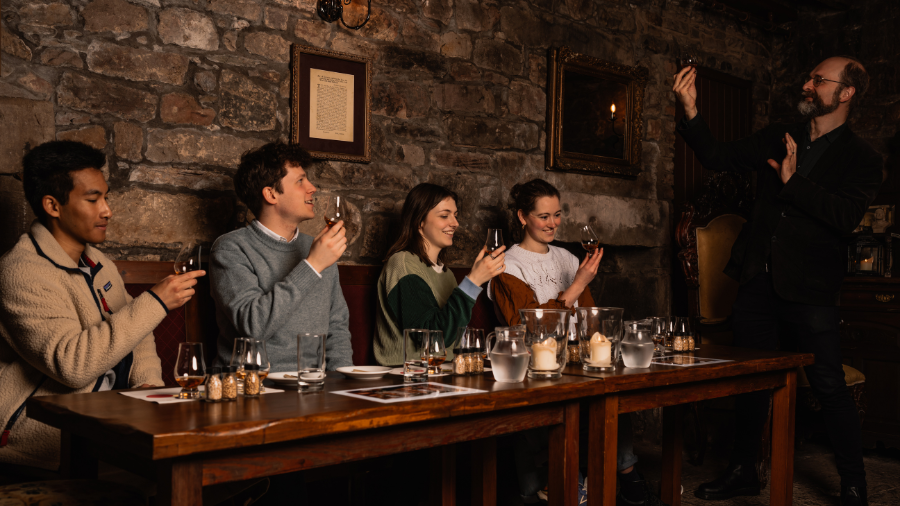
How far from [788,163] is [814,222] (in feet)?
0.91

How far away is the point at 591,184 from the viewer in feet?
14.0

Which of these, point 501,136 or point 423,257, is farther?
point 501,136

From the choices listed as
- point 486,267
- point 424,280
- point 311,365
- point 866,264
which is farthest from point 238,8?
point 866,264

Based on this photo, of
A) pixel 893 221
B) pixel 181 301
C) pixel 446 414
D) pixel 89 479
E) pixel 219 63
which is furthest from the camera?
pixel 893 221

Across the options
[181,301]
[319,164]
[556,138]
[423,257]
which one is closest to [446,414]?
[181,301]

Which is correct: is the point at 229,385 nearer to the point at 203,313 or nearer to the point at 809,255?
the point at 203,313

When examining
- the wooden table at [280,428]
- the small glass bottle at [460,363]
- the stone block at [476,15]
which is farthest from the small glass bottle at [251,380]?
the stone block at [476,15]

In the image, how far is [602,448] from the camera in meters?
1.94

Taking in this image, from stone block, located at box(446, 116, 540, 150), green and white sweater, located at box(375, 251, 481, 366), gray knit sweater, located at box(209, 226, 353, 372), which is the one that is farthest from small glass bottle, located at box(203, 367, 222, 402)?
stone block, located at box(446, 116, 540, 150)

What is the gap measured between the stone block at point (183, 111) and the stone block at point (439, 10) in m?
1.24

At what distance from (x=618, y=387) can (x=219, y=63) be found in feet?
6.71

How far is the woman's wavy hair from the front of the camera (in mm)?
3000

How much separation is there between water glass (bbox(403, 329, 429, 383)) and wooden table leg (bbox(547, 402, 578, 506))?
38 cm

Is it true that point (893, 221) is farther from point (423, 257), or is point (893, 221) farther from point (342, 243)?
point (342, 243)
